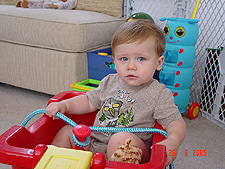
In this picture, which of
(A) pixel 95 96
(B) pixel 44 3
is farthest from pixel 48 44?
(A) pixel 95 96

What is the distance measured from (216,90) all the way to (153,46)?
0.65 metres

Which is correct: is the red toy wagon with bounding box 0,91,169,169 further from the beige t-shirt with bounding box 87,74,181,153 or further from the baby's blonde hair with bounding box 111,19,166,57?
the baby's blonde hair with bounding box 111,19,166,57

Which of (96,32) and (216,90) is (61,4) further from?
(216,90)

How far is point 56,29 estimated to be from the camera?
1186 mm

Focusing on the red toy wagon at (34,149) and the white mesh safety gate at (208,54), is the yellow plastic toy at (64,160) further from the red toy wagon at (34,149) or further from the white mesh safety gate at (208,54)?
the white mesh safety gate at (208,54)

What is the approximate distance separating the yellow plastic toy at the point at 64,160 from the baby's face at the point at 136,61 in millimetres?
254

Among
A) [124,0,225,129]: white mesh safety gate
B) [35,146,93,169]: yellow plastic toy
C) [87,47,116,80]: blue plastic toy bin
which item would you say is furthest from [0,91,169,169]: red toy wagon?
[124,0,225,129]: white mesh safety gate

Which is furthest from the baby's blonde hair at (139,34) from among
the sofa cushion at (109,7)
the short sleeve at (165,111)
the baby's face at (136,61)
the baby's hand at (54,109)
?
the sofa cushion at (109,7)

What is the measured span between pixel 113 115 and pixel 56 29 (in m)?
0.66

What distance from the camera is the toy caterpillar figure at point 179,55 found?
1.08 metres

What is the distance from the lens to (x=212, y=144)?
3.21ft

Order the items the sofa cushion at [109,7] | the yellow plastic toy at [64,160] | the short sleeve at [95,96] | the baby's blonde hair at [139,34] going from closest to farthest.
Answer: the yellow plastic toy at [64,160] → the baby's blonde hair at [139,34] → the short sleeve at [95,96] → the sofa cushion at [109,7]

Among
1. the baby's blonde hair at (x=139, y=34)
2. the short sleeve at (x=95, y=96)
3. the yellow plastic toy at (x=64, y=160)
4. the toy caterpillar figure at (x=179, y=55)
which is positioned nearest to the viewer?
the yellow plastic toy at (x=64, y=160)

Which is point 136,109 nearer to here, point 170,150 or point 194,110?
point 170,150
